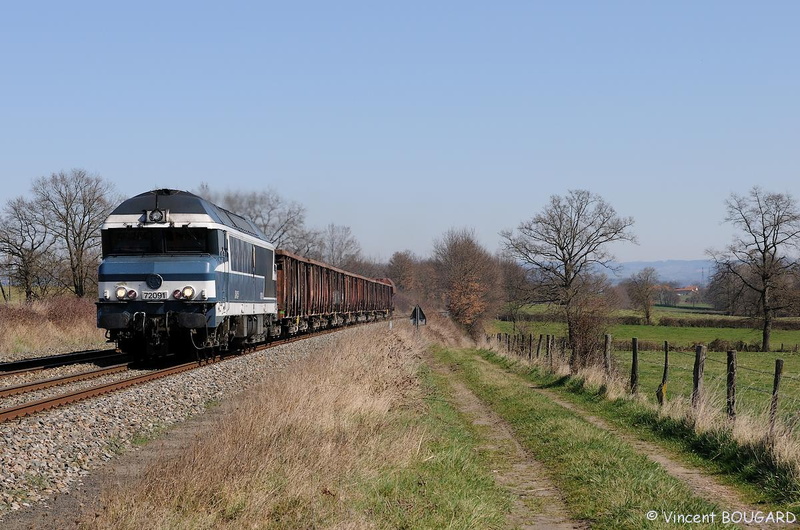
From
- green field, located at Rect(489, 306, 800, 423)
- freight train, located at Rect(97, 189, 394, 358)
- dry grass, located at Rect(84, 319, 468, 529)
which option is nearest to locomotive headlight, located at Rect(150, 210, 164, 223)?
freight train, located at Rect(97, 189, 394, 358)

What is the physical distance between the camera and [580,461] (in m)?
10.7

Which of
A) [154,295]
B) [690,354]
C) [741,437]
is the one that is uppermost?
[154,295]

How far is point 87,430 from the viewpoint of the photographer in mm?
10367

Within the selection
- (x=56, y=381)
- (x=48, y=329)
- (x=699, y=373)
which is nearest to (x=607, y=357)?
(x=699, y=373)

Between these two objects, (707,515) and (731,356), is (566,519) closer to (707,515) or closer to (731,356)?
(707,515)

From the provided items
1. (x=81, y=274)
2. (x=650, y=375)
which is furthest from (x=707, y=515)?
(x=81, y=274)

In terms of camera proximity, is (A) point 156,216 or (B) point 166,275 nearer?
(B) point 166,275

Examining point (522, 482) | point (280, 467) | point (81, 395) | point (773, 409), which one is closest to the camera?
point (280, 467)

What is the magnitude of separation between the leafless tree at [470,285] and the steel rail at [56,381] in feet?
177

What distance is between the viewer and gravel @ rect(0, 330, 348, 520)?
308 inches

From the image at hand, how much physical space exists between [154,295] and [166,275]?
0.52 metres

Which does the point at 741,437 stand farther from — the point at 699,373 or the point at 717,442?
the point at 699,373

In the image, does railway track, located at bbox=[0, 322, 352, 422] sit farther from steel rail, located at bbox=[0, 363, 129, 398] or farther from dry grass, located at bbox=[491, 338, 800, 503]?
dry grass, located at bbox=[491, 338, 800, 503]

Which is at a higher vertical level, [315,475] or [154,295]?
[154,295]
